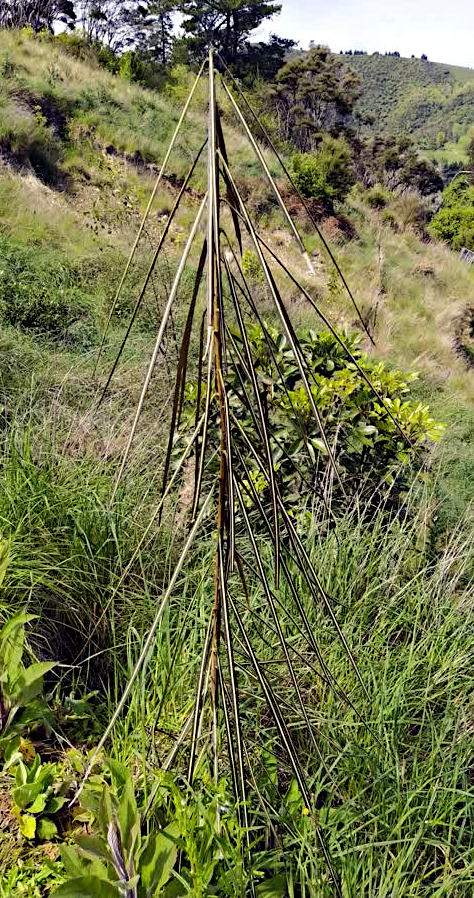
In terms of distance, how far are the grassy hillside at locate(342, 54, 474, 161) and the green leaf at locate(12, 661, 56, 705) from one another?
63.2 meters

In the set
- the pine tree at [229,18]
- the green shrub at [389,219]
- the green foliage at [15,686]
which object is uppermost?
the pine tree at [229,18]

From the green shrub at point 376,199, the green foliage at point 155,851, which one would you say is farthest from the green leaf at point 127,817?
the green shrub at point 376,199

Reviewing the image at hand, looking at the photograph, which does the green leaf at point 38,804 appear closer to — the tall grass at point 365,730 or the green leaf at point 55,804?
the green leaf at point 55,804

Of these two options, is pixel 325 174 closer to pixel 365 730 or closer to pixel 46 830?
pixel 365 730

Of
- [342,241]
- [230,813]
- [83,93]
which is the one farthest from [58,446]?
[342,241]

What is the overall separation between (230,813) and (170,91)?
17.9 m

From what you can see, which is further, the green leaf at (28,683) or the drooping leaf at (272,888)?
the green leaf at (28,683)

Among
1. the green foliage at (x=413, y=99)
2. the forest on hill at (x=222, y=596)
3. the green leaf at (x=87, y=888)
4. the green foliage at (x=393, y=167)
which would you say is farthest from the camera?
the green foliage at (x=413, y=99)

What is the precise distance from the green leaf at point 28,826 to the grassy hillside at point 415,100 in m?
63.4

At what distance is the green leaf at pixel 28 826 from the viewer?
1.20m

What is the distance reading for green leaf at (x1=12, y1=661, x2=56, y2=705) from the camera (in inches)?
52.3

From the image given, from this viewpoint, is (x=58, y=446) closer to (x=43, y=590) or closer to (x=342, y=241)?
(x=43, y=590)

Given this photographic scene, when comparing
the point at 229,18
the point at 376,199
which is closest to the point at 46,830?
the point at 376,199

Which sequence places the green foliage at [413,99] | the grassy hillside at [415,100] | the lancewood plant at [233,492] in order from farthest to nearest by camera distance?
the green foliage at [413,99] < the grassy hillside at [415,100] < the lancewood plant at [233,492]
